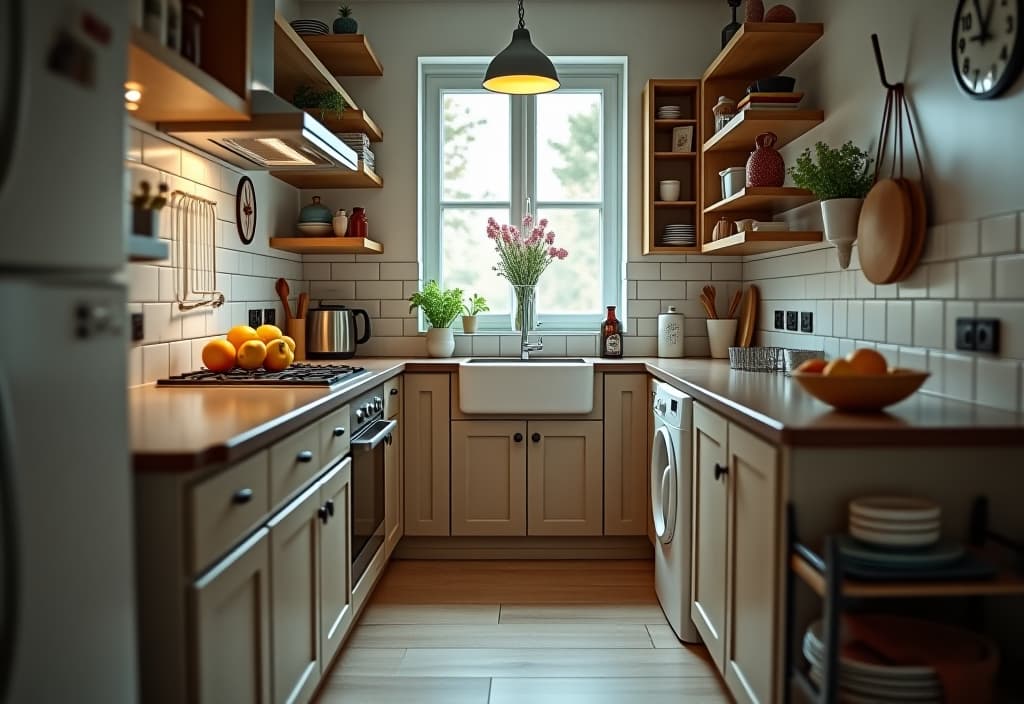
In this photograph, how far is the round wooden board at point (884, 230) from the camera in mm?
2447

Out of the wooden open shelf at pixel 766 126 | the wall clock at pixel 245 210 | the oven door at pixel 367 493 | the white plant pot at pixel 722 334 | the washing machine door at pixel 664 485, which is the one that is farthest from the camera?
the white plant pot at pixel 722 334

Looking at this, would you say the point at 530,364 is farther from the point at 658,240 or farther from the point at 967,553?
the point at 967,553

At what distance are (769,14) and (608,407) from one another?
5.62ft

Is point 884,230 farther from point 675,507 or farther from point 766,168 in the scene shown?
point 675,507

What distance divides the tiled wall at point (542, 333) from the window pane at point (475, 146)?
0.52 meters

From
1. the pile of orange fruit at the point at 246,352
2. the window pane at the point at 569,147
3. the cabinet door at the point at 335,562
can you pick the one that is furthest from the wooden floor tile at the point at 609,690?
the window pane at the point at 569,147

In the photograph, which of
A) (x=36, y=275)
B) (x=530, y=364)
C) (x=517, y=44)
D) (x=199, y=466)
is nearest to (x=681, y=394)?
(x=530, y=364)

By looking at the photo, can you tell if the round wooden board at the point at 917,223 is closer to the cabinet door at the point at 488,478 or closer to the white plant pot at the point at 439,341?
the cabinet door at the point at 488,478

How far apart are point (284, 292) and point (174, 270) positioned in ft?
3.74

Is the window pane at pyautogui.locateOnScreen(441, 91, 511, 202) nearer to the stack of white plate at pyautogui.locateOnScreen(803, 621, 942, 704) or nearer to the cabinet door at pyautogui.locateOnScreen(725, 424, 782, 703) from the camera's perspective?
the cabinet door at pyautogui.locateOnScreen(725, 424, 782, 703)

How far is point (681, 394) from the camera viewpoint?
294 cm

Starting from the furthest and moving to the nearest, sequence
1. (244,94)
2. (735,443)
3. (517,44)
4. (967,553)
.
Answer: (517,44)
(244,94)
(735,443)
(967,553)

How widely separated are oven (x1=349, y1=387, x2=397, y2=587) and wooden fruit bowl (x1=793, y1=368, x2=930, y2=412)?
1.44 metres

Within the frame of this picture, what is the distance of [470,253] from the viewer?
14.7 feet
